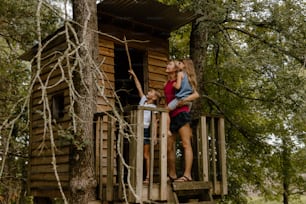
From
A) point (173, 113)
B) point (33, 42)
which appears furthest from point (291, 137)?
point (33, 42)

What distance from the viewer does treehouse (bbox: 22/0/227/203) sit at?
5445 millimetres

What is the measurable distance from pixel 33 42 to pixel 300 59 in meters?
6.13

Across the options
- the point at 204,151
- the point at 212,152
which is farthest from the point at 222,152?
the point at 204,151

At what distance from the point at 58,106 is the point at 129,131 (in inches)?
104

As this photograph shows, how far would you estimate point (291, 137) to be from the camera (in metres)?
11.0

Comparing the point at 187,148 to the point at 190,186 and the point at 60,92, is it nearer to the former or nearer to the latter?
the point at 190,186

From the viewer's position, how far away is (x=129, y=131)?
17.7ft

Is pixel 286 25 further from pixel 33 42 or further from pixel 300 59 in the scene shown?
pixel 33 42

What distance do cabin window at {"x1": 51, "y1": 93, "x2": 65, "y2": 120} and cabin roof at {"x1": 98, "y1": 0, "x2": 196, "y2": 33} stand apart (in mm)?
1641

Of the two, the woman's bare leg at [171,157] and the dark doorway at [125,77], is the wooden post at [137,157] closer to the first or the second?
the woman's bare leg at [171,157]

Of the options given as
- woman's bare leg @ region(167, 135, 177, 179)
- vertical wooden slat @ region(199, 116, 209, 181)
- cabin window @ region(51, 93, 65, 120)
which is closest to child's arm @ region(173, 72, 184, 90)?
woman's bare leg @ region(167, 135, 177, 179)

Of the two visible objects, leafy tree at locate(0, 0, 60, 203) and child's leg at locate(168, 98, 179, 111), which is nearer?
child's leg at locate(168, 98, 179, 111)

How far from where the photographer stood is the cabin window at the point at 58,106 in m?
7.53

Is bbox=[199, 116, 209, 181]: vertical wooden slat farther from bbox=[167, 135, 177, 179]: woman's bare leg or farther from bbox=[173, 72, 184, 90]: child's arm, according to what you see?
bbox=[173, 72, 184, 90]: child's arm
